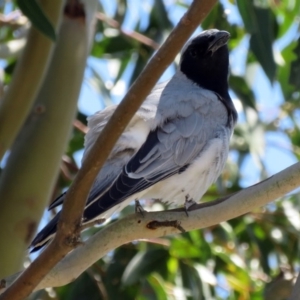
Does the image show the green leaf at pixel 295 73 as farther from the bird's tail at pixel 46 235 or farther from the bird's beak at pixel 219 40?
the bird's tail at pixel 46 235

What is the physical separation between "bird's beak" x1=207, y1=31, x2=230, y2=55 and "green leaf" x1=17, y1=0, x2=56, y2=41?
910 millimetres

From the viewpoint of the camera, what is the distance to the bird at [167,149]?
2156mm

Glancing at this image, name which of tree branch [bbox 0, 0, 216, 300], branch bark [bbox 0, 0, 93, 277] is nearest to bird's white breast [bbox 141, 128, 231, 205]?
branch bark [bbox 0, 0, 93, 277]

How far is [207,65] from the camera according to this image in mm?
3229

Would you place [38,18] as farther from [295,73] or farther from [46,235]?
[295,73]

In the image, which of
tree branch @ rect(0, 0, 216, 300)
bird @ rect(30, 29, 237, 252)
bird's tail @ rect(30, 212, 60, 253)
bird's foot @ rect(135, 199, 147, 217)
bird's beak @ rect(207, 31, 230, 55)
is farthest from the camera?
bird's beak @ rect(207, 31, 230, 55)

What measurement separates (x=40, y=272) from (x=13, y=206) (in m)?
0.75

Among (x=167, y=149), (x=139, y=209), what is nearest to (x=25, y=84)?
(x=167, y=149)

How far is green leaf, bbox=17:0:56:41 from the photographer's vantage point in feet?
7.14

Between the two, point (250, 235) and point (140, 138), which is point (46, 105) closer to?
point (140, 138)

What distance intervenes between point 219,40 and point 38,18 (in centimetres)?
99

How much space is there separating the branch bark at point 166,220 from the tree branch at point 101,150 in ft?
0.39

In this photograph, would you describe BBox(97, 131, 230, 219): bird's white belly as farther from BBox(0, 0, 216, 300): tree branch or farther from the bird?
BBox(0, 0, 216, 300): tree branch

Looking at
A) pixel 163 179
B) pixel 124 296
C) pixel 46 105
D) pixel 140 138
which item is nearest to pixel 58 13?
pixel 46 105
